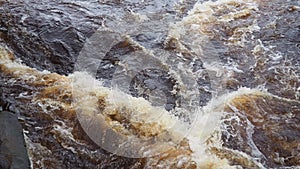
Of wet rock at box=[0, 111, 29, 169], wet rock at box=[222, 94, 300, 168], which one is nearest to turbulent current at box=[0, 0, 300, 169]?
wet rock at box=[222, 94, 300, 168]

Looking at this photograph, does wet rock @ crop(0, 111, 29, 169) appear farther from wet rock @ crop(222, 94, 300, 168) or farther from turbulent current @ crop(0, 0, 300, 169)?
wet rock @ crop(222, 94, 300, 168)

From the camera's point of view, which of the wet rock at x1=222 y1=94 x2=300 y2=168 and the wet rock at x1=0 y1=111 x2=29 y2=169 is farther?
the wet rock at x1=222 y1=94 x2=300 y2=168

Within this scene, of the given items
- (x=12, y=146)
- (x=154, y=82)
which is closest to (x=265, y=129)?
(x=154, y=82)

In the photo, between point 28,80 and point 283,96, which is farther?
point 28,80

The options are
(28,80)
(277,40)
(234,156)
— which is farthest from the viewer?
(277,40)

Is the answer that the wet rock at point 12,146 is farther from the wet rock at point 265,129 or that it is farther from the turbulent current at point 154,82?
the wet rock at point 265,129

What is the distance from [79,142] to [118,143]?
0.44m

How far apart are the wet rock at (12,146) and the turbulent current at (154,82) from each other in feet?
0.92

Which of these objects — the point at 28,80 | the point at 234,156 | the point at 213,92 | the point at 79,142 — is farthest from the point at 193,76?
the point at 28,80

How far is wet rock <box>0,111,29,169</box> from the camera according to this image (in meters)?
3.69

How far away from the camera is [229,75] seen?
5.39m

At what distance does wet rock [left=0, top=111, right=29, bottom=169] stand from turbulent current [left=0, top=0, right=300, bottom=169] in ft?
0.92

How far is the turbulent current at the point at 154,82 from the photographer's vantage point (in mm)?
4227

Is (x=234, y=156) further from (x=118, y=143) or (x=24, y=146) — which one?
(x=24, y=146)
